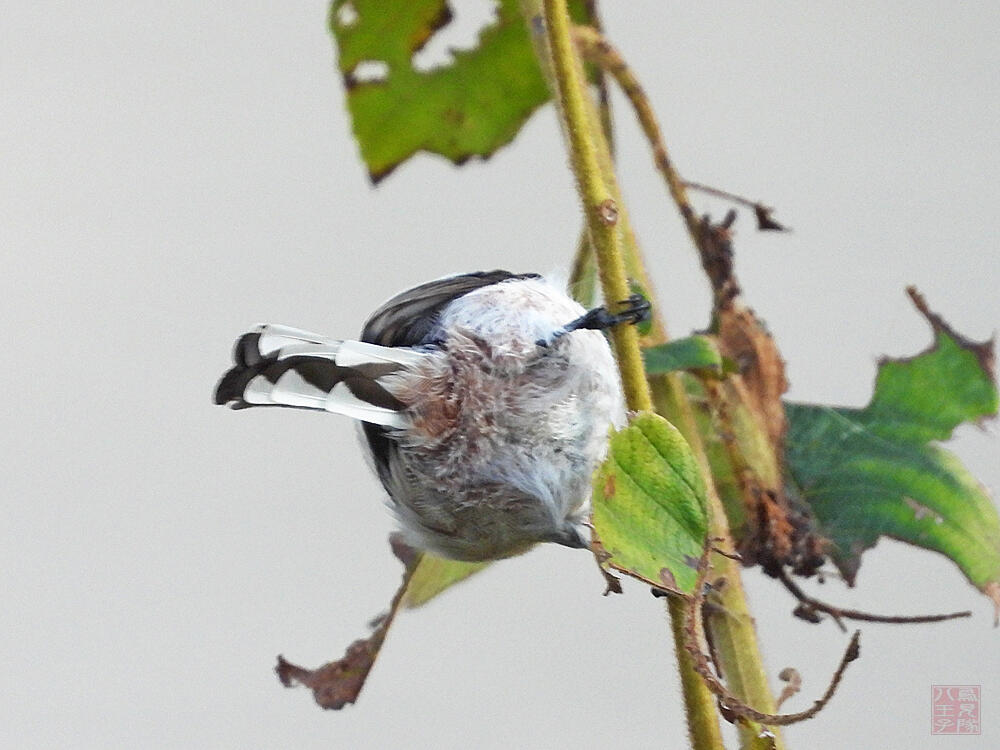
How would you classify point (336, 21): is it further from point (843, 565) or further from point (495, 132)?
point (843, 565)

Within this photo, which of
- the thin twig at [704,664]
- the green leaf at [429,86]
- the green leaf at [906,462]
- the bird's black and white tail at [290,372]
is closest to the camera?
the thin twig at [704,664]

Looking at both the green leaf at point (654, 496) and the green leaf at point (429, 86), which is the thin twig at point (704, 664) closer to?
the green leaf at point (654, 496)

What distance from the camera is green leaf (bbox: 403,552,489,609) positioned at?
76 centimetres

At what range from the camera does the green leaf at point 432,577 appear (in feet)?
2.48

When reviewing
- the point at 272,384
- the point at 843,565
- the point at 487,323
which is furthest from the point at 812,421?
the point at 272,384

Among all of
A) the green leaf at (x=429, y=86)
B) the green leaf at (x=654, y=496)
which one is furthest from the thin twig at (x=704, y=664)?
the green leaf at (x=429, y=86)

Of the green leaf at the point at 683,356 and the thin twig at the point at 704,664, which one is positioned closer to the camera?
the thin twig at the point at 704,664

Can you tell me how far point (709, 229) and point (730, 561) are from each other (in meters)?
0.21

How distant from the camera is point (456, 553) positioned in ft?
2.24

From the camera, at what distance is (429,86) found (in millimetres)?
936

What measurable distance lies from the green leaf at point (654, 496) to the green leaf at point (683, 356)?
0.15m

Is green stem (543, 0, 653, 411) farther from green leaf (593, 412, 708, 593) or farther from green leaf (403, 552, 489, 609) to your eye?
green leaf (403, 552, 489, 609)

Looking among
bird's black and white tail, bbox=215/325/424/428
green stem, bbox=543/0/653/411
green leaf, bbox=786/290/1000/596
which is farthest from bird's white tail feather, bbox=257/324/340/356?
green leaf, bbox=786/290/1000/596

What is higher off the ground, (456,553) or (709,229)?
(709,229)
